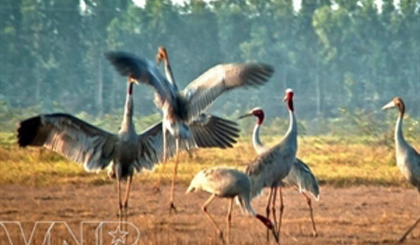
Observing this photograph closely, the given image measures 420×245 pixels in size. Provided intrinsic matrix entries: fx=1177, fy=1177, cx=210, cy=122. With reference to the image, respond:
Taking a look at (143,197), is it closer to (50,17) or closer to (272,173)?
(272,173)

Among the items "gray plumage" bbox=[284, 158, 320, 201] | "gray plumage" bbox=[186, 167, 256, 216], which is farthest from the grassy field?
"gray plumage" bbox=[186, 167, 256, 216]

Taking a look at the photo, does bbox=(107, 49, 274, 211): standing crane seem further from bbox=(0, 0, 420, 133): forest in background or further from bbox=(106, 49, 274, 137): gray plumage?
bbox=(0, 0, 420, 133): forest in background

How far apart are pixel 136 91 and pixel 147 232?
1136 inches

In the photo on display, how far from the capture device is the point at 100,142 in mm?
9492

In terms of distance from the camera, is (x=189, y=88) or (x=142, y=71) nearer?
(x=142, y=71)

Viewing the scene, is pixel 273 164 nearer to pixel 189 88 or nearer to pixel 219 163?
pixel 189 88

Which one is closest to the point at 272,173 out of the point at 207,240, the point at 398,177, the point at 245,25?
the point at 207,240

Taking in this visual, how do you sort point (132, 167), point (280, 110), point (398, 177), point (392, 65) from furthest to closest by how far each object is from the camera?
point (392, 65) → point (280, 110) → point (398, 177) → point (132, 167)

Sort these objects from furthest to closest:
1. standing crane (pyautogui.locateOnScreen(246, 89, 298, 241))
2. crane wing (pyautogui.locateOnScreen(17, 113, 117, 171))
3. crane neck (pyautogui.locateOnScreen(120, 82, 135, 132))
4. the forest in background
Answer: the forest in background < crane neck (pyautogui.locateOnScreen(120, 82, 135, 132)) < crane wing (pyautogui.locateOnScreen(17, 113, 117, 171)) < standing crane (pyautogui.locateOnScreen(246, 89, 298, 241))

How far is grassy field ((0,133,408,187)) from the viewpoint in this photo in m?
13.4

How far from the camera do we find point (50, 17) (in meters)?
39.7

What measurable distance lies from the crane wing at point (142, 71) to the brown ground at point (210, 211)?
1084 millimetres

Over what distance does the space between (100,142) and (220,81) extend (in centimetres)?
110

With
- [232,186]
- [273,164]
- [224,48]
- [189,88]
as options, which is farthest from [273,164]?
[224,48]
